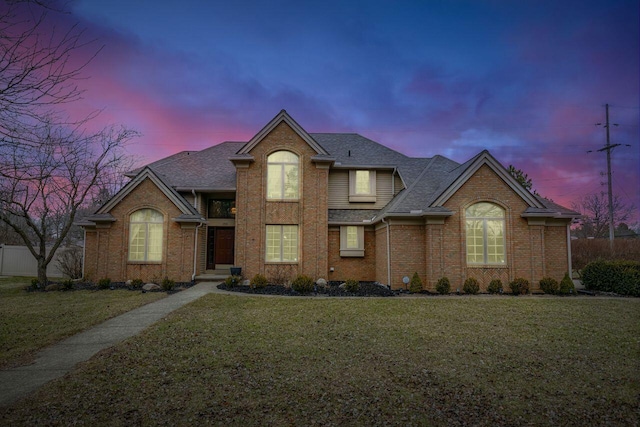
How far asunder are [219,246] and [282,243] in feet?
13.6

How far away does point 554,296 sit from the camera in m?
13.8

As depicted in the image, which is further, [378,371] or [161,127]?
[161,127]

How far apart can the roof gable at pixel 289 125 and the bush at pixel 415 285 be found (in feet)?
23.0

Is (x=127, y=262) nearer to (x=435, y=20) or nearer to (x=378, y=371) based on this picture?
(x=378, y=371)

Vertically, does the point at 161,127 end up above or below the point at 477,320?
above

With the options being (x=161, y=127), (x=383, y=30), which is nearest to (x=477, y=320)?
(x=383, y=30)

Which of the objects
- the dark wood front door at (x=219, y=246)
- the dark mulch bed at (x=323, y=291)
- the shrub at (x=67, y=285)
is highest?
the dark wood front door at (x=219, y=246)

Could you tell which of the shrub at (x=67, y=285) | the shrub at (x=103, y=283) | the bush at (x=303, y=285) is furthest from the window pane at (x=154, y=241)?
the bush at (x=303, y=285)

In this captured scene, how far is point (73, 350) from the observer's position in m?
6.57

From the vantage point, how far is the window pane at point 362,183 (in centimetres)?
1892

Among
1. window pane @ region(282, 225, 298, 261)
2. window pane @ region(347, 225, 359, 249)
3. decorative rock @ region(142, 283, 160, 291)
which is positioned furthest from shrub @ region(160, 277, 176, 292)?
window pane @ region(347, 225, 359, 249)

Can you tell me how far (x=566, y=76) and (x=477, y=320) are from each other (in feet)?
42.1

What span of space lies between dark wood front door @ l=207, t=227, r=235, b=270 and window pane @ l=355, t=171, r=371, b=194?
24.1ft

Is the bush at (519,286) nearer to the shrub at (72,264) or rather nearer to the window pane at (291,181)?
the window pane at (291,181)
